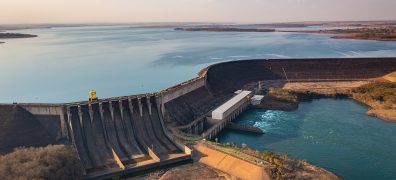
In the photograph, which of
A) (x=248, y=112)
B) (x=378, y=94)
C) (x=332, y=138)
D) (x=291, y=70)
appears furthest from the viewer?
(x=291, y=70)

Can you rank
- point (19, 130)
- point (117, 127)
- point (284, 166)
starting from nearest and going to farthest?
point (284, 166) → point (19, 130) → point (117, 127)

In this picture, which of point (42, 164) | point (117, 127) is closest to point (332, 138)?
point (117, 127)

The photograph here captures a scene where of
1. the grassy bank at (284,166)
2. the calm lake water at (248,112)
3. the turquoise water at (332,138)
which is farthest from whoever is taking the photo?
the calm lake water at (248,112)

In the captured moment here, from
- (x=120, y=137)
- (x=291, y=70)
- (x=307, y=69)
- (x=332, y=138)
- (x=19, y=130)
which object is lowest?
(x=332, y=138)

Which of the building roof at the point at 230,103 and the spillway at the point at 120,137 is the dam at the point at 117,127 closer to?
the spillway at the point at 120,137

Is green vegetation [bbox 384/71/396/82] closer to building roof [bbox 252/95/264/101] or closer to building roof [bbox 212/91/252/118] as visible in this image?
building roof [bbox 252/95/264/101]

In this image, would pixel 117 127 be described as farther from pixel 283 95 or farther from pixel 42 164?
pixel 283 95

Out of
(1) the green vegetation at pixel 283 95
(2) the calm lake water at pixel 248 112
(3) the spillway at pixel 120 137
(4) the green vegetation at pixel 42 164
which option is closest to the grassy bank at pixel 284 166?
(2) the calm lake water at pixel 248 112
